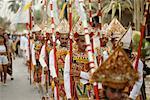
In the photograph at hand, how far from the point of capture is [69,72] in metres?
6.99

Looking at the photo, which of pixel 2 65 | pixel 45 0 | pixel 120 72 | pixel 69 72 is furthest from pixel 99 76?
pixel 2 65

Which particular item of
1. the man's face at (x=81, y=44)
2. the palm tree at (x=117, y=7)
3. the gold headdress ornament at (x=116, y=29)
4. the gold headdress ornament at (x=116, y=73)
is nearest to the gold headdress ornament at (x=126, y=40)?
the man's face at (x=81, y=44)

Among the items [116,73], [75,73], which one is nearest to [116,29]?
[75,73]

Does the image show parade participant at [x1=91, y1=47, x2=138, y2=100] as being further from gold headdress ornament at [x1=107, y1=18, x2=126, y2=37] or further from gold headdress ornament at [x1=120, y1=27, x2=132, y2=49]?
gold headdress ornament at [x1=107, y1=18, x2=126, y2=37]

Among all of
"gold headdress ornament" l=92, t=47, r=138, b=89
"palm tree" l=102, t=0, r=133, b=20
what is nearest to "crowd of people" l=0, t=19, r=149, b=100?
"gold headdress ornament" l=92, t=47, r=138, b=89

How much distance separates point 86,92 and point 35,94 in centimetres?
499

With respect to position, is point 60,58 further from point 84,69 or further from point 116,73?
point 116,73

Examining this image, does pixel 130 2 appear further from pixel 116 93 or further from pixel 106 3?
pixel 116 93

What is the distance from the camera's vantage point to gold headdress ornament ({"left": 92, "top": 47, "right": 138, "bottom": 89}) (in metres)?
4.46

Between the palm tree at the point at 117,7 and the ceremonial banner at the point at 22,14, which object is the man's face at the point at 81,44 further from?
the palm tree at the point at 117,7

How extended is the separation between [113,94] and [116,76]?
188 millimetres

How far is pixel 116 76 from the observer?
4461 mm

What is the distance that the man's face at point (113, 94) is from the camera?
4.46 meters

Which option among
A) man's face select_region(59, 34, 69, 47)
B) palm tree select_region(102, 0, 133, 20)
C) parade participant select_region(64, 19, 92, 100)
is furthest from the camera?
palm tree select_region(102, 0, 133, 20)
